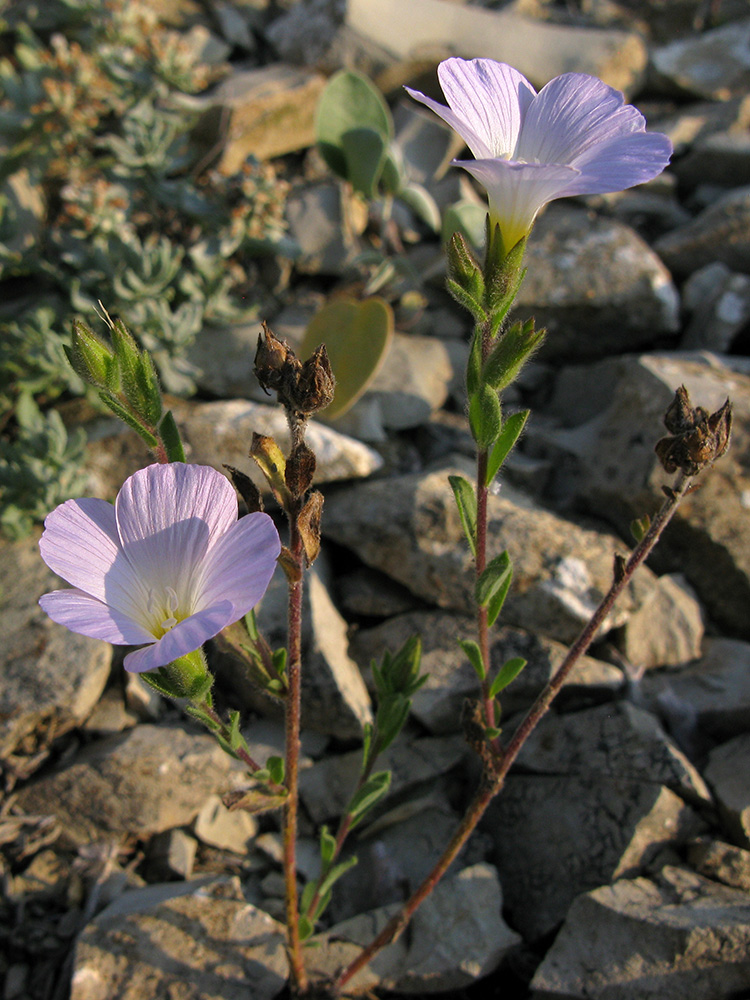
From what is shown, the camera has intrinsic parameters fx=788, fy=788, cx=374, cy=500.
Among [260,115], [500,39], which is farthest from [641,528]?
[500,39]

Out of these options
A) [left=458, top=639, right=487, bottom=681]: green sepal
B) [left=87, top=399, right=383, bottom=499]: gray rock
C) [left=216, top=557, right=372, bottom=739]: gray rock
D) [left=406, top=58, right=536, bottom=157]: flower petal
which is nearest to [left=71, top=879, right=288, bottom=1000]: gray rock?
[left=216, top=557, right=372, bottom=739]: gray rock

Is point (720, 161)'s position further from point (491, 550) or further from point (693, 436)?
point (693, 436)

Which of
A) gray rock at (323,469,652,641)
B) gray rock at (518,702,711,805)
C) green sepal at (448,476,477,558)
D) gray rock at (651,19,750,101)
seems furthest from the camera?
gray rock at (651,19,750,101)

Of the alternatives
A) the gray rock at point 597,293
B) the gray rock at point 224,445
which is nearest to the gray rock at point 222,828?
the gray rock at point 224,445

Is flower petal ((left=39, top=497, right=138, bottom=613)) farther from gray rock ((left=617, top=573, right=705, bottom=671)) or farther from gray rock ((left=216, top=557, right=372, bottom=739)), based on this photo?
gray rock ((left=617, top=573, right=705, bottom=671))

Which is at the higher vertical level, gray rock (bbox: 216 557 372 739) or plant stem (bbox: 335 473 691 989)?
plant stem (bbox: 335 473 691 989)

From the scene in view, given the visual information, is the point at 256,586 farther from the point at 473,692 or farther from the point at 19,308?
the point at 19,308
